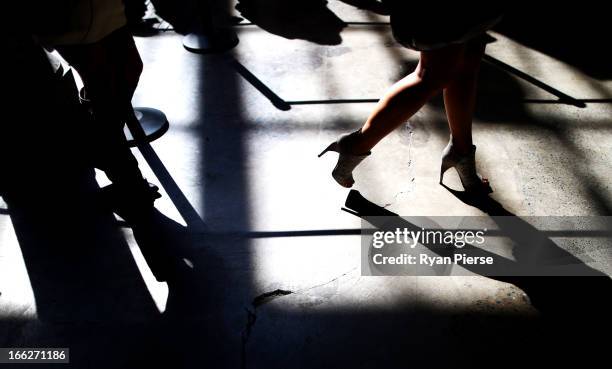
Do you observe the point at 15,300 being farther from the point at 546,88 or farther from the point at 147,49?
the point at 546,88

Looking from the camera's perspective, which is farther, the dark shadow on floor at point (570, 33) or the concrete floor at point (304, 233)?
the dark shadow on floor at point (570, 33)

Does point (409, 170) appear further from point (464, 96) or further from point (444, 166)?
point (464, 96)

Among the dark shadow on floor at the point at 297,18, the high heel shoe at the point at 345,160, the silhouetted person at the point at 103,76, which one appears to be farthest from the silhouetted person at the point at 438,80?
the dark shadow on floor at the point at 297,18

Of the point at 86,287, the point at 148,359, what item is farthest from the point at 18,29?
the point at 148,359

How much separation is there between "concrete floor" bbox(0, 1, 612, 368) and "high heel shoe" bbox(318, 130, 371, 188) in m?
0.07

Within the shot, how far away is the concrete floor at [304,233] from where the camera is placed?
121 cm

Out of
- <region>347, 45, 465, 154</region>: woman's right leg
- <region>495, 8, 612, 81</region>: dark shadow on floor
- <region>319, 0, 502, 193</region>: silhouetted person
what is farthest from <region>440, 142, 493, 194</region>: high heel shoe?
<region>495, 8, 612, 81</region>: dark shadow on floor

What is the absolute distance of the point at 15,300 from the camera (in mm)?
1321

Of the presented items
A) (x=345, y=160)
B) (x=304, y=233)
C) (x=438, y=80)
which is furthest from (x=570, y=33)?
(x=304, y=233)

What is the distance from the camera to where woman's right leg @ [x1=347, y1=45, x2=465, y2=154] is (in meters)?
1.27

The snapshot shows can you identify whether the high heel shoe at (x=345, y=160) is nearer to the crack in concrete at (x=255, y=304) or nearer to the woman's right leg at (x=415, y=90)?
the woman's right leg at (x=415, y=90)

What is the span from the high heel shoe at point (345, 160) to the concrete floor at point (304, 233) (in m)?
0.07

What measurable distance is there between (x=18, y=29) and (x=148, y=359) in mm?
870

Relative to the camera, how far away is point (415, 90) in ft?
4.37
